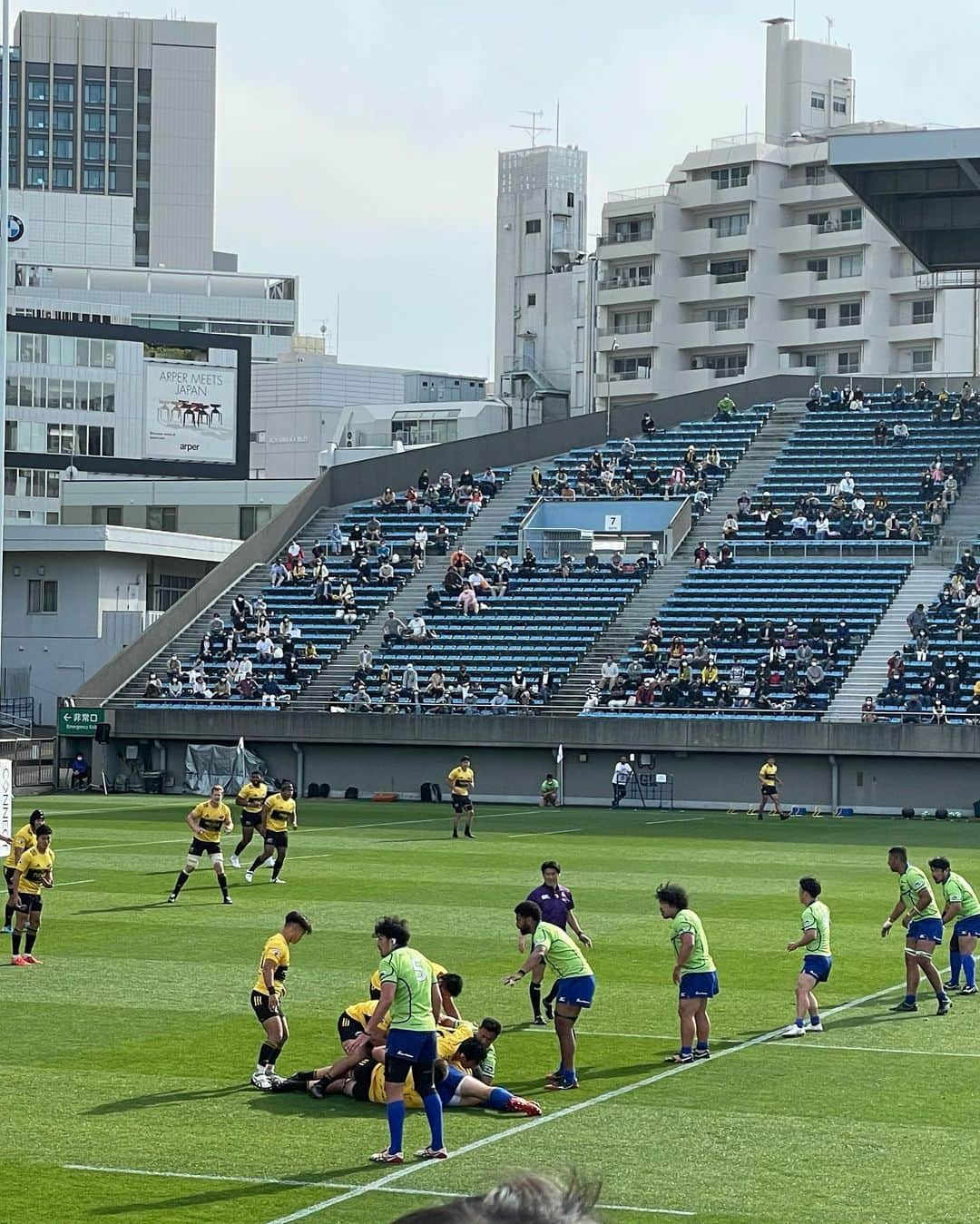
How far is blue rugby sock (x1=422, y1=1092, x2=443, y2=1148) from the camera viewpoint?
14.3m

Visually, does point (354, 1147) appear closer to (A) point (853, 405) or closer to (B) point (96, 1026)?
(B) point (96, 1026)

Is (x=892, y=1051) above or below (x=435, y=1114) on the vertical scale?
below

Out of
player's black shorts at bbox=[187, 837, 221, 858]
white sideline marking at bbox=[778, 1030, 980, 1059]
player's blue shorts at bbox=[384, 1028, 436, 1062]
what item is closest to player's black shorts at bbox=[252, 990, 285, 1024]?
player's blue shorts at bbox=[384, 1028, 436, 1062]

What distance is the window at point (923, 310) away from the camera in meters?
108

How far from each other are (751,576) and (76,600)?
2375 cm

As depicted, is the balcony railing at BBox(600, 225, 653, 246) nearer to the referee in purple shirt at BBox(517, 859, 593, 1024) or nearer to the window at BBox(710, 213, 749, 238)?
the window at BBox(710, 213, 749, 238)

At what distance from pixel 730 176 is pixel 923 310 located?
45.6ft

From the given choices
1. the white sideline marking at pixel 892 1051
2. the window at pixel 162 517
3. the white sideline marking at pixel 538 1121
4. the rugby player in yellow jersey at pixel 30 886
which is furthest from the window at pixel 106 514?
the white sideline marking at pixel 892 1051

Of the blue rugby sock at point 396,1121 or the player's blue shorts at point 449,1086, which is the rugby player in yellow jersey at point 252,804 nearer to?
the player's blue shorts at point 449,1086

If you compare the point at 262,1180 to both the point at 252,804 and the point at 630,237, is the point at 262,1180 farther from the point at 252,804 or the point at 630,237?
the point at 630,237

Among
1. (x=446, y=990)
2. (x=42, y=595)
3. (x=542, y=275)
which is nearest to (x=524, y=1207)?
(x=446, y=990)

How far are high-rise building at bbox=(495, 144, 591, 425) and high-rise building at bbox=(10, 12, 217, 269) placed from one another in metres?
47.2

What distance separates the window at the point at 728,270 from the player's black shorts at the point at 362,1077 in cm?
10020

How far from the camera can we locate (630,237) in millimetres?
116312
